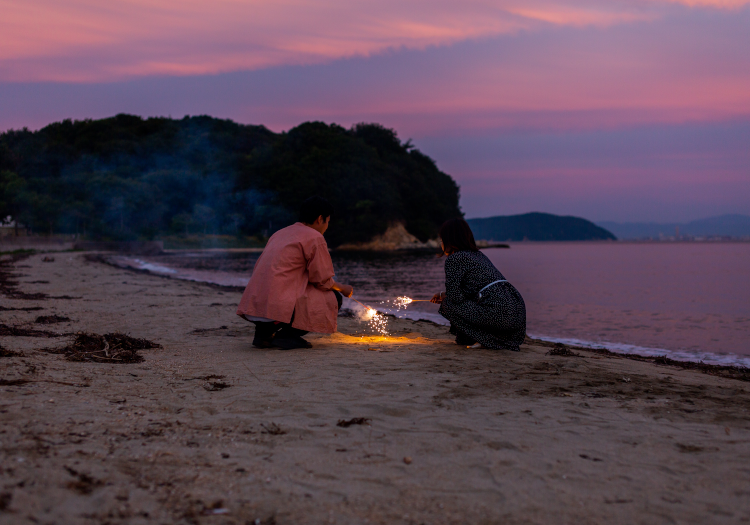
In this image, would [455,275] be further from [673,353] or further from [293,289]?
[673,353]

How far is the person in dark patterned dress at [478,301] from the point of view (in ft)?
20.3

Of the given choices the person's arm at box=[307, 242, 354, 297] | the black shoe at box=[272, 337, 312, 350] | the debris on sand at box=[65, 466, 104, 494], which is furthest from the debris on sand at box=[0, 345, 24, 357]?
the debris on sand at box=[65, 466, 104, 494]

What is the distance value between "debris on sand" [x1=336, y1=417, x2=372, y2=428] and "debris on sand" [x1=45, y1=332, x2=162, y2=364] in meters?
2.83

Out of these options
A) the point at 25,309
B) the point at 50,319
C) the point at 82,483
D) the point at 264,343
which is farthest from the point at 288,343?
the point at 25,309

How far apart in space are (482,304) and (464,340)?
0.57 meters

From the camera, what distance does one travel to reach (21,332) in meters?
6.61

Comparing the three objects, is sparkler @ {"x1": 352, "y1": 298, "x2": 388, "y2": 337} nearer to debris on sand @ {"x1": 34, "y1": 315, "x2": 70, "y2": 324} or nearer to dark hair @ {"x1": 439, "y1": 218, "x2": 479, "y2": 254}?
dark hair @ {"x1": 439, "y1": 218, "x2": 479, "y2": 254}

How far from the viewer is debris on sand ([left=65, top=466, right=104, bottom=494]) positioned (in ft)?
7.38

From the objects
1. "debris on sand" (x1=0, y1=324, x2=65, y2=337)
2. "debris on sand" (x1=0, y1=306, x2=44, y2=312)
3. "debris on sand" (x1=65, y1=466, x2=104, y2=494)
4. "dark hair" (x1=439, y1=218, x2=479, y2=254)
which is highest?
"dark hair" (x1=439, y1=218, x2=479, y2=254)

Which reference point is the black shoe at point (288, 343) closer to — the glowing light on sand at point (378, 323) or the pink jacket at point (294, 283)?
the pink jacket at point (294, 283)

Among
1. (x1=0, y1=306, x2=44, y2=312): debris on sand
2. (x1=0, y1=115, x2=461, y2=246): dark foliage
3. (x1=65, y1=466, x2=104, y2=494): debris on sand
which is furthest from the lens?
(x1=0, y1=115, x2=461, y2=246): dark foliage

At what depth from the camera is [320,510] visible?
229cm

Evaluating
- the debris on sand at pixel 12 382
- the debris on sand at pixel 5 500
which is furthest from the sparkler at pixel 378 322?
the debris on sand at pixel 5 500

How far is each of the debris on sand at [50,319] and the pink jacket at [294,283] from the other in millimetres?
3635
